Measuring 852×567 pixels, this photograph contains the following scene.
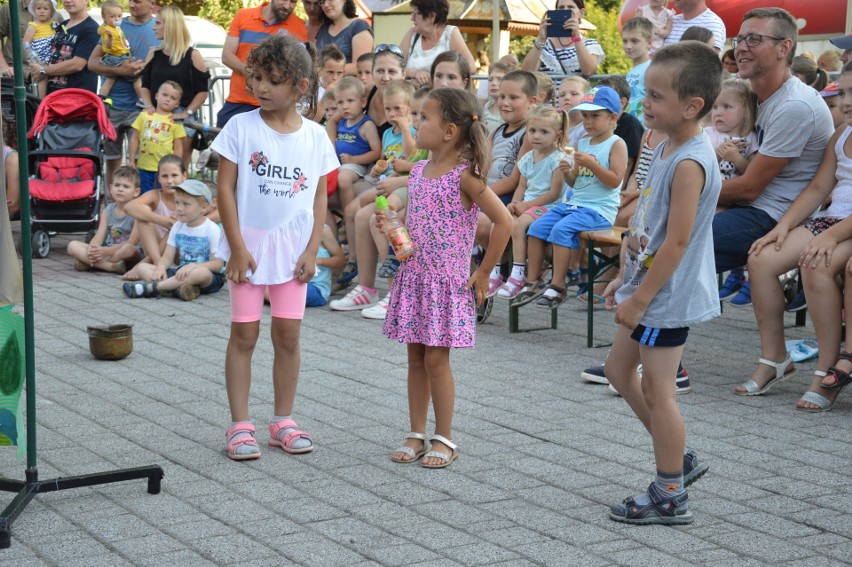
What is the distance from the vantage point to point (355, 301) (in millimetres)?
8266

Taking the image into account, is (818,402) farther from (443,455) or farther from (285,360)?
(285,360)

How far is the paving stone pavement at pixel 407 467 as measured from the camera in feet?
12.4

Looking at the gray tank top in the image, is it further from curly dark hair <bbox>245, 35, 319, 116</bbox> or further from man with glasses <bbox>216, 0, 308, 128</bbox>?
curly dark hair <bbox>245, 35, 319, 116</bbox>

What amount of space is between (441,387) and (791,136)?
2.56 meters

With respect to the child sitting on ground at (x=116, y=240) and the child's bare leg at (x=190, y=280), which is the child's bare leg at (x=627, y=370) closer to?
the child's bare leg at (x=190, y=280)

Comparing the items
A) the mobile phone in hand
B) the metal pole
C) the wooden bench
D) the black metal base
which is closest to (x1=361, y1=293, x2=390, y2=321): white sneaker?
the wooden bench

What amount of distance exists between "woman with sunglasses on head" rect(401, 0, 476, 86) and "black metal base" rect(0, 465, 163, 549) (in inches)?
239

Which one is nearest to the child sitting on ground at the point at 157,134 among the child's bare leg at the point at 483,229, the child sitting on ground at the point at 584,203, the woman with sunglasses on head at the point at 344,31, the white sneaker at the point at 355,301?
the woman with sunglasses on head at the point at 344,31

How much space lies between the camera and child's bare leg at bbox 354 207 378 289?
27.3ft

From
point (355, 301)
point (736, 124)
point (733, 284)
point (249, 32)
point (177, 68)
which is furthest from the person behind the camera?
point (177, 68)

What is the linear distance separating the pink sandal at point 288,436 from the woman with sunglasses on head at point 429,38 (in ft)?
17.5

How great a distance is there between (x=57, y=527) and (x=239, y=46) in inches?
279

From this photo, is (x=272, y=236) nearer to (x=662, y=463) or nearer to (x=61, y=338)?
(x=662, y=463)

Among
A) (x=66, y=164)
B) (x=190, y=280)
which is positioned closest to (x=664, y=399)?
(x=190, y=280)
